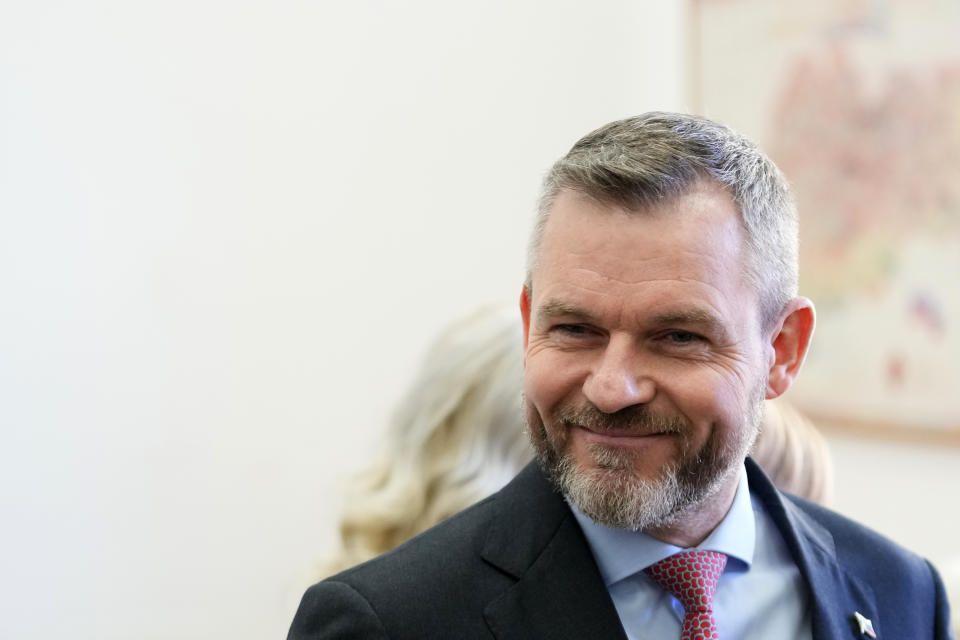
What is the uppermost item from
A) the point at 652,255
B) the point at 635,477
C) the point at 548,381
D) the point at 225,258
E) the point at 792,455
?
the point at 652,255

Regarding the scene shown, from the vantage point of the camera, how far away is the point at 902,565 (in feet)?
5.95

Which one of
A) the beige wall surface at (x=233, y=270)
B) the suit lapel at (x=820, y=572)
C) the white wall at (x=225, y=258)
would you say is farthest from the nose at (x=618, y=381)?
the beige wall surface at (x=233, y=270)

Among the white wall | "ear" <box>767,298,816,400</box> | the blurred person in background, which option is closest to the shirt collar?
"ear" <box>767,298,816,400</box>

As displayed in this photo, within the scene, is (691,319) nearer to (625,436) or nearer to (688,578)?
(625,436)

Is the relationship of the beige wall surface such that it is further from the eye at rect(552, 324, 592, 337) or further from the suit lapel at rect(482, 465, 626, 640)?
the eye at rect(552, 324, 592, 337)

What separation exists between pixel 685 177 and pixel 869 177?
102 inches

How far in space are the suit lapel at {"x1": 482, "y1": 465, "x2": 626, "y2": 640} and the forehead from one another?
1.06 ft

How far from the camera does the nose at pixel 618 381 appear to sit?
142 centimetres

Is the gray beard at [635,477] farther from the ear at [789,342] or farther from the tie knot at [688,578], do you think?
the ear at [789,342]

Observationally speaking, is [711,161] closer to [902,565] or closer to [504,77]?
[902,565]

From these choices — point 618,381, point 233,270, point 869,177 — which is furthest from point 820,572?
point 233,270

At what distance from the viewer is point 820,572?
5.62 ft

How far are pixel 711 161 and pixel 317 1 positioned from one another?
A: 274 centimetres

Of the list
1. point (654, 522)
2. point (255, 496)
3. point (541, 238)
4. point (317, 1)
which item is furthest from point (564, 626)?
point (317, 1)
